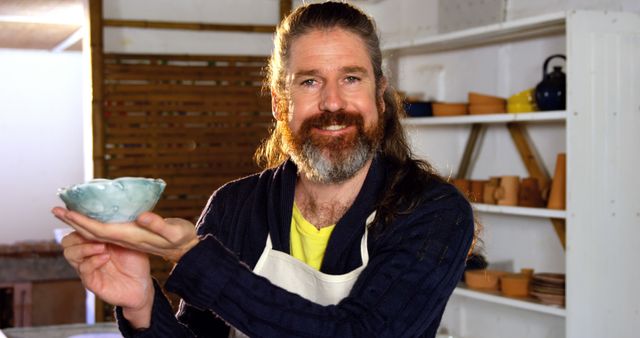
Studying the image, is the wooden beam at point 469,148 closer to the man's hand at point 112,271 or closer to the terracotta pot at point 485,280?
the terracotta pot at point 485,280

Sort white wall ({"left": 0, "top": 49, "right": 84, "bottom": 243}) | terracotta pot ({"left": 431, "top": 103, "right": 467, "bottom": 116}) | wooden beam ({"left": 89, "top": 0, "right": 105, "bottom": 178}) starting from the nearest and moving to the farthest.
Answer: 1. terracotta pot ({"left": 431, "top": 103, "right": 467, "bottom": 116})
2. wooden beam ({"left": 89, "top": 0, "right": 105, "bottom": 178})
3. white wall ({"left": 0, "top": 49, "right": 84, "bottom": 243})

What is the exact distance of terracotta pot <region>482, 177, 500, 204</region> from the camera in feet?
14.1

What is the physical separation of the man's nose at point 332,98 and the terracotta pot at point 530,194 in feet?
8.15

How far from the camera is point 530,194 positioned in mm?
4102

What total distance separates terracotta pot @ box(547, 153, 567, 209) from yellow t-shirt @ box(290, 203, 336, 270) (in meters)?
2.21

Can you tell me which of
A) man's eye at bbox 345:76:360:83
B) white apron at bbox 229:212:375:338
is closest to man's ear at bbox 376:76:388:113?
man's eye at bbox 345:76:360:83

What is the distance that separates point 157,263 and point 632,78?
3013 mm

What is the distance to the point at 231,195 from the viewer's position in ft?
6.92

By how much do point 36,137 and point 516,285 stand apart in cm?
628

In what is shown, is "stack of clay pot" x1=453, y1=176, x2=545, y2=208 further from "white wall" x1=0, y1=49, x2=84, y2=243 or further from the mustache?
"white wall" x1=0, y1=49, x2=84, y2=243

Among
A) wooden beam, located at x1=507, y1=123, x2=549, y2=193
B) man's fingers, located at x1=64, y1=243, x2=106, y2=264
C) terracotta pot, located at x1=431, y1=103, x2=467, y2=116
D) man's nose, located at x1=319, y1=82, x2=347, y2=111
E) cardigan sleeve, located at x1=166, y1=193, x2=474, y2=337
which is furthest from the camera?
terracotta pot, located at x1=431, y1=103, x2=467, y2=116

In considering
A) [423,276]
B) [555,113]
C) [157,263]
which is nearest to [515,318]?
[555,113]

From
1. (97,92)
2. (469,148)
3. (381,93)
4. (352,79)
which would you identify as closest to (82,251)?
(352,79)

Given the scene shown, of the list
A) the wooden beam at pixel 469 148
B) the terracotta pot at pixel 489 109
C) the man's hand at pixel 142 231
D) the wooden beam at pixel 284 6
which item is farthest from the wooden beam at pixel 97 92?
the man's hand at pixel 142 231
